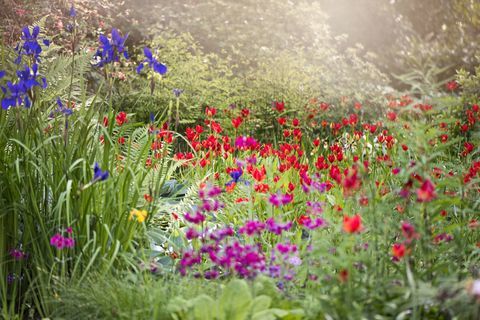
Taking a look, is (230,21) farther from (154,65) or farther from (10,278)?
(10,278)

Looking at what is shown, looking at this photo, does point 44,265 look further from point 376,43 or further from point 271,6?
point 376,43

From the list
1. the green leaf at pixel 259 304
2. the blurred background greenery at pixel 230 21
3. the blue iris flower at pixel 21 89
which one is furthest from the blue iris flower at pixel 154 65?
the blurred background greenery at pixel 230 21

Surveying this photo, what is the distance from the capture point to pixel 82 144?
9.68ft

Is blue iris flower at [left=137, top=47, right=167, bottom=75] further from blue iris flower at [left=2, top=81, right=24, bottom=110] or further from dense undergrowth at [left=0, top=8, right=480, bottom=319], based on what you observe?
blue iris flower at [left=2, top=81, right=24, bottom=110]

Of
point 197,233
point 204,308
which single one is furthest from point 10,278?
point 204,308

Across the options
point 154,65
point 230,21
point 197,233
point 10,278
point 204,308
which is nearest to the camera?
point 204,308

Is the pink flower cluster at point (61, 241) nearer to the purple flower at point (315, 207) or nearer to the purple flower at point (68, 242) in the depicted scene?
the purple flower at point (68, 242)

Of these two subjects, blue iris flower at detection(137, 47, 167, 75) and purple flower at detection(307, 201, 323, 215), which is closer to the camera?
purple flower at detection(307, 201, 323, 215)

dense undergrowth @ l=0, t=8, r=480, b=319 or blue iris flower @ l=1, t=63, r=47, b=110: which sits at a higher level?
blue iris flower @ l=1, t=63, r=47, b=110

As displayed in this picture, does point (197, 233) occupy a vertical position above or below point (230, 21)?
below

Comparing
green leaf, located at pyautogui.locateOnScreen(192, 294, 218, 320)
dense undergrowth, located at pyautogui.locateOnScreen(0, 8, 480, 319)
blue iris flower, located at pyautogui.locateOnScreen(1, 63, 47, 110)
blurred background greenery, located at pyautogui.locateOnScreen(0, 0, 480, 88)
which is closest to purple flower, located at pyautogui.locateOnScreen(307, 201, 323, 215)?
dense undergrowth, located at pyautogui.locateOnScreen(0, 8, 480, 319)

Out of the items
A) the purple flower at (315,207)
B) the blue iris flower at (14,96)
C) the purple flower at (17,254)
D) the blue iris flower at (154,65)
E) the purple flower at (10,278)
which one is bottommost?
the purple flower at (10,278)

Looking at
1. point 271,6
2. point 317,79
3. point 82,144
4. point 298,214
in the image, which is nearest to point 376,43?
point 271,6

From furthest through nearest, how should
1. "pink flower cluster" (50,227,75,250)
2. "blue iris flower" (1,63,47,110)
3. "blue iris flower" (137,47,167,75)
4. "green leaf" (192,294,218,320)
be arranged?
"blue iris flower" (137,47,167,75) → "blue iris flower" (1,63,47,110) → "pink flower cluster" (50,227,75,250) → "green leaf" (192,294,218,320)
